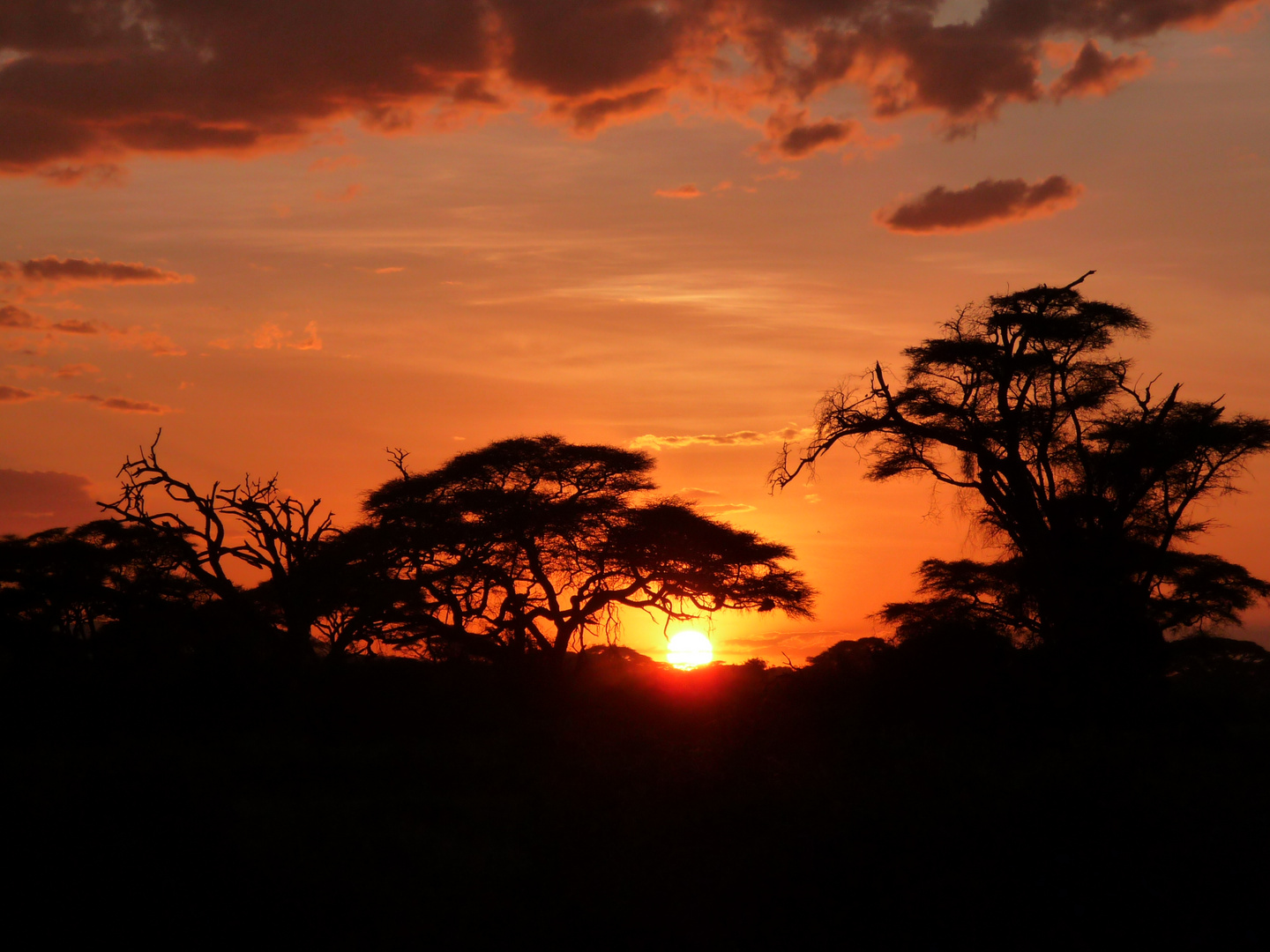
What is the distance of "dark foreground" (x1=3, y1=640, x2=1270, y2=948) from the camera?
9289mm

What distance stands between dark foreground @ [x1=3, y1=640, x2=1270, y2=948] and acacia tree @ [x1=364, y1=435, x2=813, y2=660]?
859 centimetres

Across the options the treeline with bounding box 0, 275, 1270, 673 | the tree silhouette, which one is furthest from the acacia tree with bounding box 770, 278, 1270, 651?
the tree silhouette

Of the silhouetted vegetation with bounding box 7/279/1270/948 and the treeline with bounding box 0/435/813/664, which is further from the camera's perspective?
the treeline with bounding box 0/435/813/664

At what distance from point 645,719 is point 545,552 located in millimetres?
9733

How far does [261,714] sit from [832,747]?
11.9m

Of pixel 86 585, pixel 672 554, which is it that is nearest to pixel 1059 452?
pixel 672 554

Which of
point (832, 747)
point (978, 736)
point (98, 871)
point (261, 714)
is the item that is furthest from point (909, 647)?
point (98, 871)

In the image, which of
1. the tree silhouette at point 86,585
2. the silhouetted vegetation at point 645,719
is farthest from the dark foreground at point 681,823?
the tree silhouette at point 86,585

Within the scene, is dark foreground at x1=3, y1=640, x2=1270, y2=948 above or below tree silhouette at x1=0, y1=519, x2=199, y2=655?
below

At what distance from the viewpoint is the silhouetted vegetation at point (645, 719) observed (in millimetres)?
9719

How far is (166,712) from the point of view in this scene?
76.3 ft

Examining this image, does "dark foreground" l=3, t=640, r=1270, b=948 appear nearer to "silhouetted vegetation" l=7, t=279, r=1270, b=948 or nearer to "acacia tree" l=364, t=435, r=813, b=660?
"silhouetted vegetation" l=7, t=279, r=1270, b=948

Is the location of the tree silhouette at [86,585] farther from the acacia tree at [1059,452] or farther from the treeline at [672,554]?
the acacia tree at [1059,452]

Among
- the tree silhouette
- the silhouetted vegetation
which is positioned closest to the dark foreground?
the silhouetted vegetation
